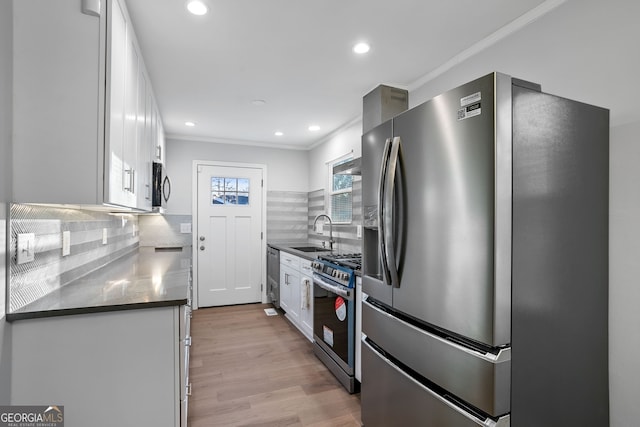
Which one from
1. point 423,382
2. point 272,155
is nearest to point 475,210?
point 423,382

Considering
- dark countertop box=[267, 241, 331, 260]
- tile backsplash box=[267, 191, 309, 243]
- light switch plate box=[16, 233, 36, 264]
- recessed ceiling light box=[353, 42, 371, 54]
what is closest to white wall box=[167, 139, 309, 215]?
tile backsplash box=[267, 191, 309, 243]

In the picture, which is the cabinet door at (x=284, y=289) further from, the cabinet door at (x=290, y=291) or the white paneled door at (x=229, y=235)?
the white paneled door at (x=229, y=235)

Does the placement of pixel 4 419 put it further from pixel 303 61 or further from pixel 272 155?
pixel 272 155

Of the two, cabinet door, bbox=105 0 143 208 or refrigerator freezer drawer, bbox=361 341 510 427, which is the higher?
cabinet door, bbox=105 0 143 208

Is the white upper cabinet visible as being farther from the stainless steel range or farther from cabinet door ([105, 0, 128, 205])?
the stainless steel range

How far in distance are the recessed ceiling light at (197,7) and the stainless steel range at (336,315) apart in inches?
73.9

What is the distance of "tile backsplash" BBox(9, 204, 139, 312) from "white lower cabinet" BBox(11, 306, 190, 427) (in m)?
0.20

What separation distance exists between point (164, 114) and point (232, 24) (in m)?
2.09

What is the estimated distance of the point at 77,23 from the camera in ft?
4.15

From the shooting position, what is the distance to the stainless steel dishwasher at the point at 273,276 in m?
4.30

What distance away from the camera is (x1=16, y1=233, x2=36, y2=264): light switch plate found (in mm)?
1261

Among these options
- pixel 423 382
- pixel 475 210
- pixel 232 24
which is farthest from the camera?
A: pixel 232 24

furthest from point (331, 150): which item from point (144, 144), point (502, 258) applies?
point (502, 258)
